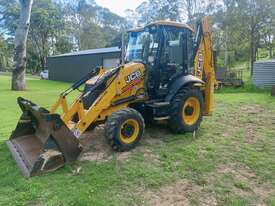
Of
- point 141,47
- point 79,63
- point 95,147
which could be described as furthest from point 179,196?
point 79,63

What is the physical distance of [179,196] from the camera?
161 inches

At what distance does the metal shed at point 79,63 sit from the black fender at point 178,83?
17328mm

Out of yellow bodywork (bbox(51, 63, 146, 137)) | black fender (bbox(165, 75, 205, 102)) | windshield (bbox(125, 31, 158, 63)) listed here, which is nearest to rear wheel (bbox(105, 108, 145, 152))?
yellow bodywork (bbox(51, 63, 146, 137))

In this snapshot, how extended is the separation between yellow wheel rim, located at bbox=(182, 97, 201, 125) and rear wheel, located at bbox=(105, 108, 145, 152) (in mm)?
1310

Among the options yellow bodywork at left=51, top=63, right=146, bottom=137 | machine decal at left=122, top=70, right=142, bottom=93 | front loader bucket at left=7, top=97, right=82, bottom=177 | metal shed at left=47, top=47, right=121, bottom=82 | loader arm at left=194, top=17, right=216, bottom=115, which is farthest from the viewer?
metal shed at left=47, top=47, right=121, bottom=82

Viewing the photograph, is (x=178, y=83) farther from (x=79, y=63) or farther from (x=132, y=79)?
(x=79, y=63)

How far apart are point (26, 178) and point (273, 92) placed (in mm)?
11913

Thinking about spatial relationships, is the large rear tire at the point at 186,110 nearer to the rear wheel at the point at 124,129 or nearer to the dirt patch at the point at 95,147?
the rear wheel at the point at 124,129

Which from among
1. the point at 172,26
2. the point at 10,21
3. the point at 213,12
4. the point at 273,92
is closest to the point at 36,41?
the point at 10,21

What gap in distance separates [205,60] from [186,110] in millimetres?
1386

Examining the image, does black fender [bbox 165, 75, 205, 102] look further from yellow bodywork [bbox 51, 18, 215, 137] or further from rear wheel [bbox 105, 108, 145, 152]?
rear wheel [bbox 105, 108, 145, 152]

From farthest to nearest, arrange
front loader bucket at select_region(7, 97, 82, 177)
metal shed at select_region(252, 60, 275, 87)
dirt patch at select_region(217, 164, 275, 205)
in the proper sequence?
1. metal shed at select_region(252, 60, 275, 87)
2. front loader bucket at select_region(7, 97, 82, 177)
3. dirt patch at select_region(217, 164, 275, 205)

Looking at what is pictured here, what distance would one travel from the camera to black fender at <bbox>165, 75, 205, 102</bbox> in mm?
6493

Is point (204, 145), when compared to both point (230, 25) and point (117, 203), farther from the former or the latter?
point (230, 25)
